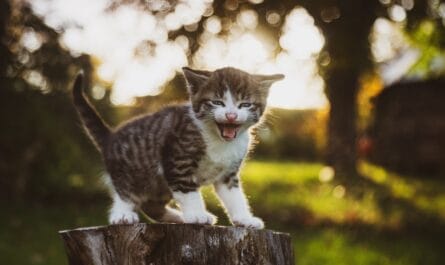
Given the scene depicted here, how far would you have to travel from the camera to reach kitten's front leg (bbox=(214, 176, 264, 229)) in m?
3.92

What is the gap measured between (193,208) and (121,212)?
683mm

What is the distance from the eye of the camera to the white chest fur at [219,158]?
Result: 3.74m

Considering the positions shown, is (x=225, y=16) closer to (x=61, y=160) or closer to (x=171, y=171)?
(x=61, y=160)

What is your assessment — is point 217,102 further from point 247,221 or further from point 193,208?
point 247,221

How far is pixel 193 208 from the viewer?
3639 mm

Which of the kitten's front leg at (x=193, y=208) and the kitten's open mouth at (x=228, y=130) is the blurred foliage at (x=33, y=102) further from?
the kitten's open mouth at (x=228, y=130)

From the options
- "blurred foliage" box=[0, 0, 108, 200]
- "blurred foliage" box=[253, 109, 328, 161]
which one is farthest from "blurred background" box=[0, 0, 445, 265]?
"blurred foliage" box=[253, 109, 328, 161]

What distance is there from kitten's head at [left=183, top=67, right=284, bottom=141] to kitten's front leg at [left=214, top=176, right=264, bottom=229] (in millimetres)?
455

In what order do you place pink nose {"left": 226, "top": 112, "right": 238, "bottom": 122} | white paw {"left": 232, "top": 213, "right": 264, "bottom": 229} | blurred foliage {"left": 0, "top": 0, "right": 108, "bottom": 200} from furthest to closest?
blurred foliage {"left": 0, "top": 0, "right": 108, "bottom": 200} < white paw {"left": 232, "top": 213, "right": 264, "bottom": 229} < pink nose {"left": 226, "top": 112, "right": 238, "bottom": 122}

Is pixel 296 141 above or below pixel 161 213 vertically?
below

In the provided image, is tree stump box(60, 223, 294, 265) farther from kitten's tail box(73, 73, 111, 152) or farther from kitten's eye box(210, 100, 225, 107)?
kitten's tail box(73, 73, 111, 152)

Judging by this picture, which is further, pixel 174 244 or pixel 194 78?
pixel 194 78

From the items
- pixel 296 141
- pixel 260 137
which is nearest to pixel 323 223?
pixel 260 137

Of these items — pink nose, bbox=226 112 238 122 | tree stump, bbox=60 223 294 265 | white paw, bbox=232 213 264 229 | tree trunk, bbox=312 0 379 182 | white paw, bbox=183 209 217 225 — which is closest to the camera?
tree stump, bbox=60 223 294 265
